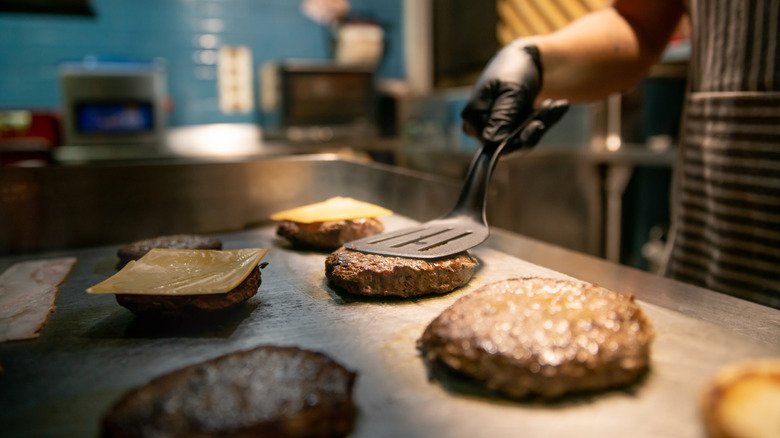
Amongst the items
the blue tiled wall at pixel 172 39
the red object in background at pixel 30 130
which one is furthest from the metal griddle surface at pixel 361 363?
the blue tiled wall at pixel 172 39

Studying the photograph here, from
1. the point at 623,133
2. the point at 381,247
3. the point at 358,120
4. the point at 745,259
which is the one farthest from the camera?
the point at 358,120

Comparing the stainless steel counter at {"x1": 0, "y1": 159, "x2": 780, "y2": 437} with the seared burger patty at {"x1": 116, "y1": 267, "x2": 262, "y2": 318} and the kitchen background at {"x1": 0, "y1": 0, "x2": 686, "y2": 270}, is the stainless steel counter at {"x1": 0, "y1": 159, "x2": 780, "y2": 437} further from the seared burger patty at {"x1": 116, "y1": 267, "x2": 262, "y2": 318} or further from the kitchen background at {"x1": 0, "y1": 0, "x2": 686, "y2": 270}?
the kitchen background at {"x1": 0, "y1": 0, "x2": 686, "y2": 270}

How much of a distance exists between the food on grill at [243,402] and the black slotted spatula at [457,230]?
1.50 feet

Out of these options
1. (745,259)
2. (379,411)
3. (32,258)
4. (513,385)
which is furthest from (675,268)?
(32,258)

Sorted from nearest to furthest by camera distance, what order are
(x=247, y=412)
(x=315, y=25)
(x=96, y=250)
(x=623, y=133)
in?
(x=247, y=412) → (x=96, y=250) → (x=623, y=133) → (x=315, y=25)

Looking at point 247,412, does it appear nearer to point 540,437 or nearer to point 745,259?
point 540,437

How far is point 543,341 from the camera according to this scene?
726 millimetres

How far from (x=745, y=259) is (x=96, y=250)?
75.2 inches

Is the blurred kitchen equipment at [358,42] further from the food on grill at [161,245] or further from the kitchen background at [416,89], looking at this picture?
the food on grill at [161,245]

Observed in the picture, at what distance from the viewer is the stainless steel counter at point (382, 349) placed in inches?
25.2

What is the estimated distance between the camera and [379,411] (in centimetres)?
67

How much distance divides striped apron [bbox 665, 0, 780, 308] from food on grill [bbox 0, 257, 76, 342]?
67.4 inches

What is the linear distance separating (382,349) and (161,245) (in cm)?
84

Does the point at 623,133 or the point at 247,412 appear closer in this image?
the point at 247,412
